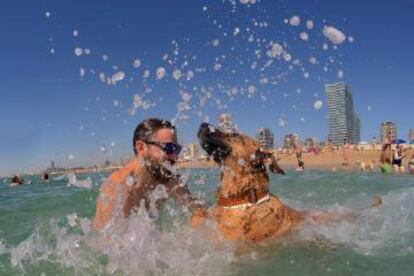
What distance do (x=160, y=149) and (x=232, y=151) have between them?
53.0 inches

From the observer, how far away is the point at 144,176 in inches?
220

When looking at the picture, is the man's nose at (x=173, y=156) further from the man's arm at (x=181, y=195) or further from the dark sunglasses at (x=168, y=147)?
the man's arm at (x=181, y=195)

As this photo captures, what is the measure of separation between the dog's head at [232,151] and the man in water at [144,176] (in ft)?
3.62

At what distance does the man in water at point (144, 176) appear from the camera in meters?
5.46

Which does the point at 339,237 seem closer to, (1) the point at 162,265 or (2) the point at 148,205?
(1) the point at 162,265

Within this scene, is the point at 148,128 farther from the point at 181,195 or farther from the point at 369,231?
the point at 369,231

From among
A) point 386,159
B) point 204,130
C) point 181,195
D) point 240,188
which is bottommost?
point 386,159

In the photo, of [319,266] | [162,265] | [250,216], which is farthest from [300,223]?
[162,265]

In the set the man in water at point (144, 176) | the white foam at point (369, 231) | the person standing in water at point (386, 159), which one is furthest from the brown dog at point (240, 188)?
the person standing in water at point (386, 159)

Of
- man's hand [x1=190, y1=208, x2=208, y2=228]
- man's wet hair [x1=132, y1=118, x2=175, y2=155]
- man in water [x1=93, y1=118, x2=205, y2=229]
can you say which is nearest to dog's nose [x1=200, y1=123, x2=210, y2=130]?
man's hand [x1=190, y1=208, x2=208, y2=228]

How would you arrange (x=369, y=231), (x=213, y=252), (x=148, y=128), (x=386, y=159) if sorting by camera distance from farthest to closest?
(x=386, y=159) < (x=148, y=128) < (x=369, y=231) < (x=213, y=252)

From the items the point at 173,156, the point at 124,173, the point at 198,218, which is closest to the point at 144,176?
the point at 124,173

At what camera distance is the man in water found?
546 centimetres

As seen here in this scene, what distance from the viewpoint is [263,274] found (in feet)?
12.2
